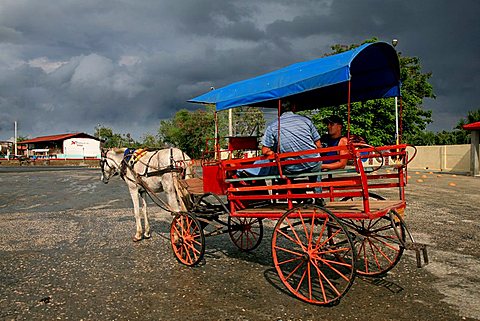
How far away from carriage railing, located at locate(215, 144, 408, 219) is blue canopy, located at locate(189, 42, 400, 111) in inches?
33.9

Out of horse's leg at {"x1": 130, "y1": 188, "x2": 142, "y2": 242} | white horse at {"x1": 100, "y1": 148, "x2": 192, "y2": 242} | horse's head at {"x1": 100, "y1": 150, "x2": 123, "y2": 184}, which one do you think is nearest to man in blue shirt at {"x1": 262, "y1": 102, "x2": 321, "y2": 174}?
white horse at {"x1": 100, "y1": 148, "x2": 192, "y2": 242}

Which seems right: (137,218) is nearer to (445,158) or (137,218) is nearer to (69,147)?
(445,158)

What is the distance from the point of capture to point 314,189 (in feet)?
18.2

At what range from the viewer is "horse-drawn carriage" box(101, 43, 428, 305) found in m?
4.95

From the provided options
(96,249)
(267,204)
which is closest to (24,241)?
(96,249)

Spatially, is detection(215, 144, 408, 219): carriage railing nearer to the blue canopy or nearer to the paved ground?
the blue canopy

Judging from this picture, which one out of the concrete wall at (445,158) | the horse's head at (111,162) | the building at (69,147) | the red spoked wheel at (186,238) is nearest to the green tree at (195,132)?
the building at (69,147)

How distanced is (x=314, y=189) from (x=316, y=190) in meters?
0.03

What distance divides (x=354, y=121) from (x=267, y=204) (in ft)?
87.8

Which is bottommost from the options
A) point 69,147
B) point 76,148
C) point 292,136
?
point 292,136

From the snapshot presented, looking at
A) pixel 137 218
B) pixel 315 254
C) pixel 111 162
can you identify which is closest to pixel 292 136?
pixel 315 254

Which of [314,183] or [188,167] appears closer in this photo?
[314,183]

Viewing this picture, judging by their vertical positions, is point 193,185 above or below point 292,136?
below

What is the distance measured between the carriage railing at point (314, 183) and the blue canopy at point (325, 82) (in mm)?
862
